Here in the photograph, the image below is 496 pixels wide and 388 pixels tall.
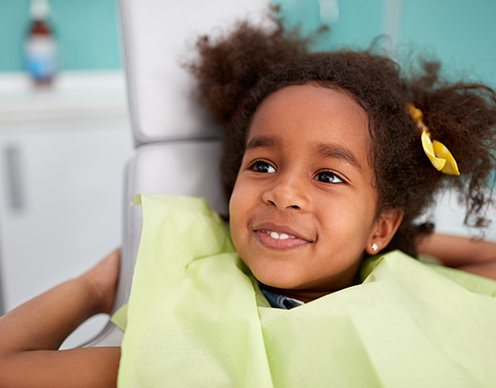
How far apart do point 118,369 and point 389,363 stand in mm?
299

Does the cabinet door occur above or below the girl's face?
below

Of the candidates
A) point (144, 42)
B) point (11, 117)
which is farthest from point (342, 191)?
point (11, 117)

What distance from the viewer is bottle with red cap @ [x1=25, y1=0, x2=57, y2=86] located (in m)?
1.95

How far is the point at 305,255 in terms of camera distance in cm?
75

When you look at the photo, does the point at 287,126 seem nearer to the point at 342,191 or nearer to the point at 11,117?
the point at 342,191

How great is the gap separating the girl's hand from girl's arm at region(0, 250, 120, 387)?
16mm

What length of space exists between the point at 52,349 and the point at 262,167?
360 mm

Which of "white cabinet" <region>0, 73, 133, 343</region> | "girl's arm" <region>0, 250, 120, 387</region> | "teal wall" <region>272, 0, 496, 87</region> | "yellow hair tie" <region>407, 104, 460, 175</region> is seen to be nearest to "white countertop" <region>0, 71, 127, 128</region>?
"white cabinet" <region>0, 73, 133, 343</region>

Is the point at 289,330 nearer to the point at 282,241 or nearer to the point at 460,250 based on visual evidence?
the point at 282,241

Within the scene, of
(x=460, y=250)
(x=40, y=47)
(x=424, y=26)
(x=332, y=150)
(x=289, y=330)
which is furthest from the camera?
(x=40, y=47)

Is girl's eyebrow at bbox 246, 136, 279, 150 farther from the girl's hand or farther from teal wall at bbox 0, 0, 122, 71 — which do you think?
teal wall at bbox 0, 0, 122, 71

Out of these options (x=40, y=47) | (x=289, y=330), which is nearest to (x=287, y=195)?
(x=289, y=330)

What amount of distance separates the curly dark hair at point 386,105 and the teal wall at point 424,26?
19 cm

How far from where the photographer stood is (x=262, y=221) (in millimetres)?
763
